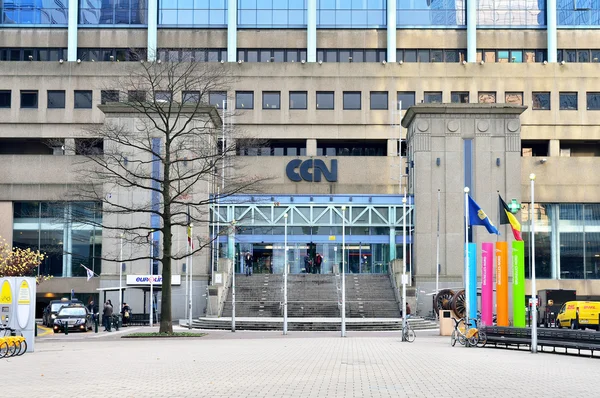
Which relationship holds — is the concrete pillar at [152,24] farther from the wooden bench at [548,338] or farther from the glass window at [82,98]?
the wooden bench at [548,338]

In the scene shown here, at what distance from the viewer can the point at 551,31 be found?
7725 centimetres

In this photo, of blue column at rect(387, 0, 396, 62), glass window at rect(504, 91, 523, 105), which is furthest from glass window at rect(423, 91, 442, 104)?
glass window at rect(504, 91, 523, 105)

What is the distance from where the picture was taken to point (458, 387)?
19.2 meters

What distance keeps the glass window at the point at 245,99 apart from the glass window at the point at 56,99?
14.1 metres

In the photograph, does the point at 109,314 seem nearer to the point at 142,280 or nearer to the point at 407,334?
the point at 142,280

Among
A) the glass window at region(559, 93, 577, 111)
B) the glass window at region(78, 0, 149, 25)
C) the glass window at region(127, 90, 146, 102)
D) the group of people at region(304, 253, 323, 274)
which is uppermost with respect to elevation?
the glass window at region(78, 0, 149, 25)

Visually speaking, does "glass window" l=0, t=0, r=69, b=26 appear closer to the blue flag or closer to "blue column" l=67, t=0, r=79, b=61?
"blue column" l=67, t=0, r=79, b=61

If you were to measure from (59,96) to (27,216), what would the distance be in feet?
37.3

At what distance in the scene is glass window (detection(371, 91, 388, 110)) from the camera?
75.9 meters

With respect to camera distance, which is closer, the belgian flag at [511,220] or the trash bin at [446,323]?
the belgian flag at [511,220]

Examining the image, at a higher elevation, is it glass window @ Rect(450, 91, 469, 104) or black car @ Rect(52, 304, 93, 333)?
glass window @ Rect(450, 91, 469, 104)

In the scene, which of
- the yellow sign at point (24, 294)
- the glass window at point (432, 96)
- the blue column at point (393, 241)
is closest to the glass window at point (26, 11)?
the glass window at point (432, 96)

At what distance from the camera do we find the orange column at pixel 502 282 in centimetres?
3884

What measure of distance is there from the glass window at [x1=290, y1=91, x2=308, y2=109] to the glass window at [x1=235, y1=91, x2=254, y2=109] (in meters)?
3.26
